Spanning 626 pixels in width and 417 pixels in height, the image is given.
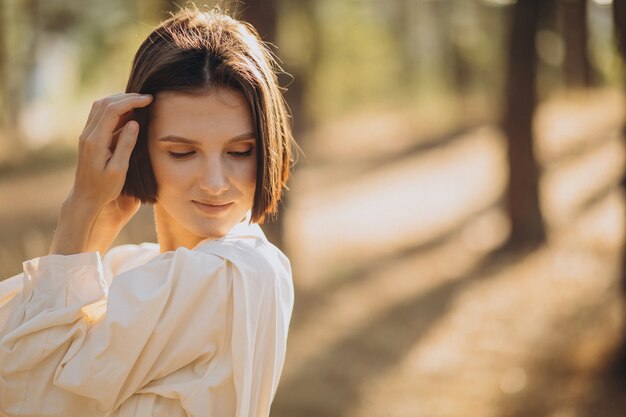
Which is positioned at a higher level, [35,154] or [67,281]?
[67,281]

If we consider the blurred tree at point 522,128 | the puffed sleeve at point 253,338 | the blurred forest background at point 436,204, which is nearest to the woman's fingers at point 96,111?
the puffed sleeve at point 253,338

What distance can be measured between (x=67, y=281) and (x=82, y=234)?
0.13m

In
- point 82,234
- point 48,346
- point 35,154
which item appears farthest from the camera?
point 35,154

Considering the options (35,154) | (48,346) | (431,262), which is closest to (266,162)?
(48,346)

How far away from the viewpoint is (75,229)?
2.01 metres

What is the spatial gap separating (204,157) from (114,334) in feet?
1.53

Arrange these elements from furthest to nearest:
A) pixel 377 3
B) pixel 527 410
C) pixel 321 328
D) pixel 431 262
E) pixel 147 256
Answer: pixel 377 3, pixel 431 262, pixel 321 328, pixel 527 410, pixel 147 256

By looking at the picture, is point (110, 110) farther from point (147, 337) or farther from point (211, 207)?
point (147, 337)

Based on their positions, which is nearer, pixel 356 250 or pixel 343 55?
pixel 356 250

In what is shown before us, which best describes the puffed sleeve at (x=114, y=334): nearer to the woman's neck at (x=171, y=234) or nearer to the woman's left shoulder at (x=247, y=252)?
the woman's left shoulder at (x=247, y=252)

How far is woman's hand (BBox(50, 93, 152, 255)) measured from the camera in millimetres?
2014

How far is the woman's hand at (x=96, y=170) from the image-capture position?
2014mm

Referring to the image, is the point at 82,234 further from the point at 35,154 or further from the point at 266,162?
the point at 35,154

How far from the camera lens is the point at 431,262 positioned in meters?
9.88
